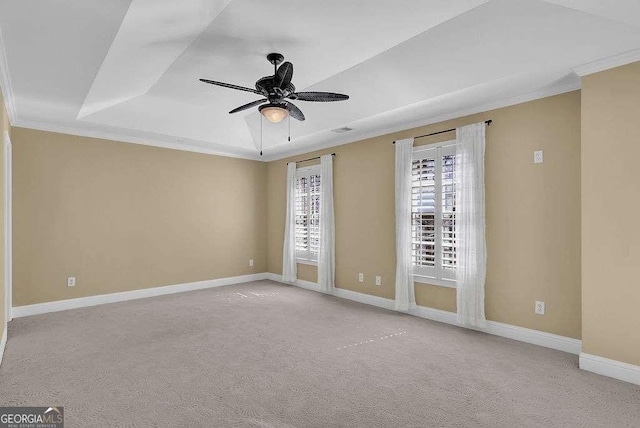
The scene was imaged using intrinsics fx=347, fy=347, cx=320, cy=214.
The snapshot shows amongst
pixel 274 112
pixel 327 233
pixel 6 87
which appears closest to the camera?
pixel 274 112

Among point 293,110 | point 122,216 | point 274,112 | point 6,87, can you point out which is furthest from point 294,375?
point 122,216

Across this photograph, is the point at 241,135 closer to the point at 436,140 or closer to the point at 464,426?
the point at 436,140

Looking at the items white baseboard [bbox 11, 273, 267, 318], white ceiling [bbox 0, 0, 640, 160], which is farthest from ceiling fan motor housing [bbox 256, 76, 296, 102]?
white baseboard [bbox 11, 273, 267, 318]

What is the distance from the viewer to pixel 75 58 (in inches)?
118

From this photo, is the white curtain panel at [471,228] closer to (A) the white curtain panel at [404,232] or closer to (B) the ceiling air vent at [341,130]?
(A) the white curtain panel at [404,232]

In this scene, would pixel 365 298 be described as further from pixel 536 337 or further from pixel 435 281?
pixel 536 337

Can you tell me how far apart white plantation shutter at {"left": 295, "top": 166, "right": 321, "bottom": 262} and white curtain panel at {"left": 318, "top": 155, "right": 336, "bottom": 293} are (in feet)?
1.01

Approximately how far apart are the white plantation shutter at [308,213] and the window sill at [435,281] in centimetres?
215

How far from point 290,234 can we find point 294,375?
408cm

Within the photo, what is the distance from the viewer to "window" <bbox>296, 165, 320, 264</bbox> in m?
6.63

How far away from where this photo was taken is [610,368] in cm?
300

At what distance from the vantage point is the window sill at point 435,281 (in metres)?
4.52

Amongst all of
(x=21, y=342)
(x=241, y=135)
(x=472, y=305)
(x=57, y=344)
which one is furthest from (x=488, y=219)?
(x=21, y=342)

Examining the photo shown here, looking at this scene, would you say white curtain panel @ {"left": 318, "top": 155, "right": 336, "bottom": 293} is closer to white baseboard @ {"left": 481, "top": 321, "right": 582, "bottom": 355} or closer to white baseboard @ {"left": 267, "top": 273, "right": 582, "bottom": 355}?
white baseboard @ {"left": 267, "top": 273, "right": 582, "bottom": 355}
